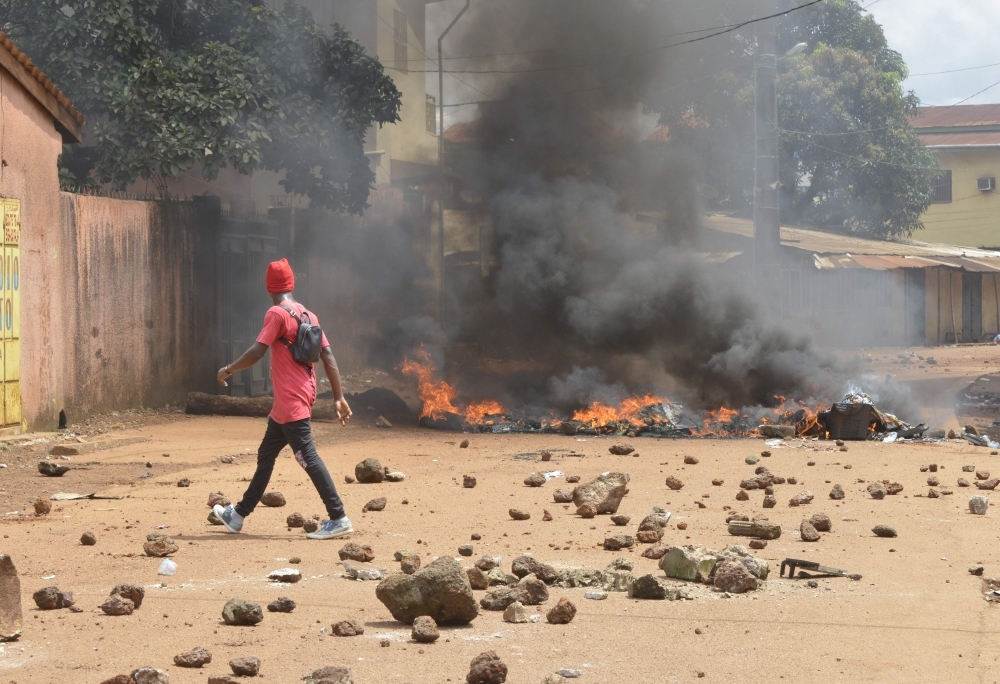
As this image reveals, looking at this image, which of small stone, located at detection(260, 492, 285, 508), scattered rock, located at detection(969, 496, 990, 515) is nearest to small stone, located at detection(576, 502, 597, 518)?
small stone, located at detection(260, 492, 285, 508)

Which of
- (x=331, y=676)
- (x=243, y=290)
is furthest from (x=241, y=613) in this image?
(x=243, y=290)

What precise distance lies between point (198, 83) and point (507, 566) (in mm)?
10370

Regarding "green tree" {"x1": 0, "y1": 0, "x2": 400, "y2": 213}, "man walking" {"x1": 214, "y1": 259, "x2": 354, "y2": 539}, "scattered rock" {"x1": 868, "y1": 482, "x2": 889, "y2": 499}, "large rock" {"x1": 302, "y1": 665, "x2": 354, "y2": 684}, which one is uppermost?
"green tree" {"x1": 0, "y1": 0, "x2": 400, "y2": 213}

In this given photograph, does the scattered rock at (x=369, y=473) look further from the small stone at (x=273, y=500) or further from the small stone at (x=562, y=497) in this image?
the small stone at (x=562, y=497)

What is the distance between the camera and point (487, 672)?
3.63 meters

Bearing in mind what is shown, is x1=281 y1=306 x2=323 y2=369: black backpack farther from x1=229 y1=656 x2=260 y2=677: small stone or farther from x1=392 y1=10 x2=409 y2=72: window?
x1=392 y1=10 x2=409 y2=72: window

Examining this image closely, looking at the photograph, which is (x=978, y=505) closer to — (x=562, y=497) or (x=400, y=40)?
(x=562, y=497)

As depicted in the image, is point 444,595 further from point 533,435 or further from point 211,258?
point 211,258

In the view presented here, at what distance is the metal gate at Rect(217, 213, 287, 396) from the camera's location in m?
14.9

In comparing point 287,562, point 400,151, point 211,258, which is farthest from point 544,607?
point 400,151

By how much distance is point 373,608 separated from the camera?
471 cm

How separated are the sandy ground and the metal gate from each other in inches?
190

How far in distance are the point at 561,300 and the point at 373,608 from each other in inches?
440

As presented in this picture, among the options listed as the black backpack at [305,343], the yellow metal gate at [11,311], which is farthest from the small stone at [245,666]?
the yellow metal gate at [11,311]
